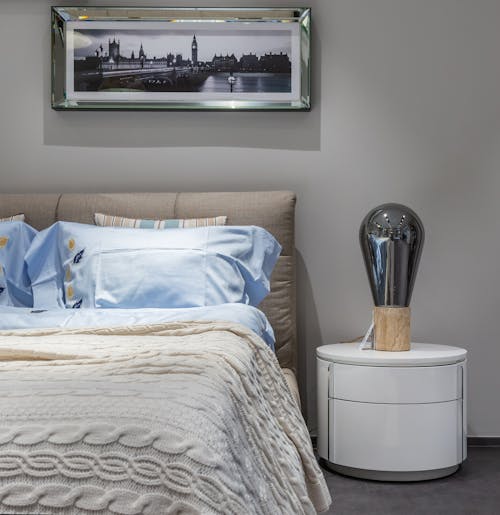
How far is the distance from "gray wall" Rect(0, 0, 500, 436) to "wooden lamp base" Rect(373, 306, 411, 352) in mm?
393

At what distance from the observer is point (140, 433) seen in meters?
0.98

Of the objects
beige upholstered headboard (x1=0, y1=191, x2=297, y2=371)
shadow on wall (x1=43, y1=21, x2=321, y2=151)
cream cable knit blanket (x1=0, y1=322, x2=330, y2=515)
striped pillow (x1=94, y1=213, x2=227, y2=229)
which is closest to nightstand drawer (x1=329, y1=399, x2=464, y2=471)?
beige upholstered headboard (x1=0, y1=191, x2=297, y2=371)

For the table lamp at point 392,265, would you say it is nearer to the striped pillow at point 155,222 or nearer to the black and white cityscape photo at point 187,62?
the striped pillow at point 155,222

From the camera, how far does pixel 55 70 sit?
10.5ft

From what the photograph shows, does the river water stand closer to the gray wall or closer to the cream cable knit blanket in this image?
the gray wall

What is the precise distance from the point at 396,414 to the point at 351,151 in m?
1.18

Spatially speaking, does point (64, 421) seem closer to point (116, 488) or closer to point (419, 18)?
point (116, 488)

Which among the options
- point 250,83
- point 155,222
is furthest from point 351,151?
point 155,222

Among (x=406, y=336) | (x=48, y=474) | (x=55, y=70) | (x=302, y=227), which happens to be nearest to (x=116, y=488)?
(x=48, y=474)

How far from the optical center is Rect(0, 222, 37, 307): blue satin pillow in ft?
8.90

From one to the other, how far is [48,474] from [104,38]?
2.61m

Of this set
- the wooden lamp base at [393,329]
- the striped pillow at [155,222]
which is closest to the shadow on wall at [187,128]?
the striped pillow at [155,222]

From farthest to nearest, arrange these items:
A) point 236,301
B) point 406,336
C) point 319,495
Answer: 1. point 406,336
2. point 236,301
3. point 319,495

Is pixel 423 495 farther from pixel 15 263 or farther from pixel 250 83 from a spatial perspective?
pixel 250 83
